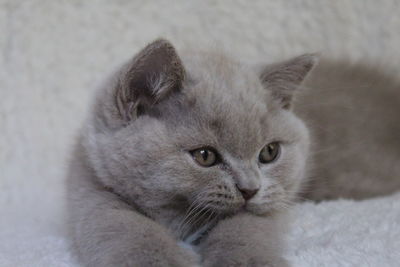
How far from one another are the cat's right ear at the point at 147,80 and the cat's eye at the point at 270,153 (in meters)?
0.26

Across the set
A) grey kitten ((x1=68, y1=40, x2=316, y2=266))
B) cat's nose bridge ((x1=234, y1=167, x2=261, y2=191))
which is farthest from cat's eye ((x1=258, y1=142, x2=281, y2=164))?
cat's nose bridge ((x1=234, y1=167, x2=261, y2=191))

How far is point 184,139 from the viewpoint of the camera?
1.29m

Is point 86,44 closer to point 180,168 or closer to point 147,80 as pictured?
point 147,80

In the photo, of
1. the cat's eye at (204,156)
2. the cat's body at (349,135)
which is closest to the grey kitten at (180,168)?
the cat's eye at (204,156)

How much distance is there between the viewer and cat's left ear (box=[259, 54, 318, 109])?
59.5 inches

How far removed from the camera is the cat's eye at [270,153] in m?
1.39

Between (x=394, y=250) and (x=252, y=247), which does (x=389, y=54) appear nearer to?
(x=394, y=250)

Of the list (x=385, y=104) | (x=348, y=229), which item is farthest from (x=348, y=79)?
(x=348, y=229)

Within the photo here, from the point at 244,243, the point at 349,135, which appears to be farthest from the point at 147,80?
the point at 349,135

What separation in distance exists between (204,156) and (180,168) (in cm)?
6

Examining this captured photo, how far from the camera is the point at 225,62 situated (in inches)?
59.9

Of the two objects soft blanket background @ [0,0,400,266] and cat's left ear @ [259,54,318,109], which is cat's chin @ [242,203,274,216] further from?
soft blanket background @ [0,0,400,266]

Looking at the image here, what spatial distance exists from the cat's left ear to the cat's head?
0.09 metres

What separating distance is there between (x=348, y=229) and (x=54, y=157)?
46.5 inches
